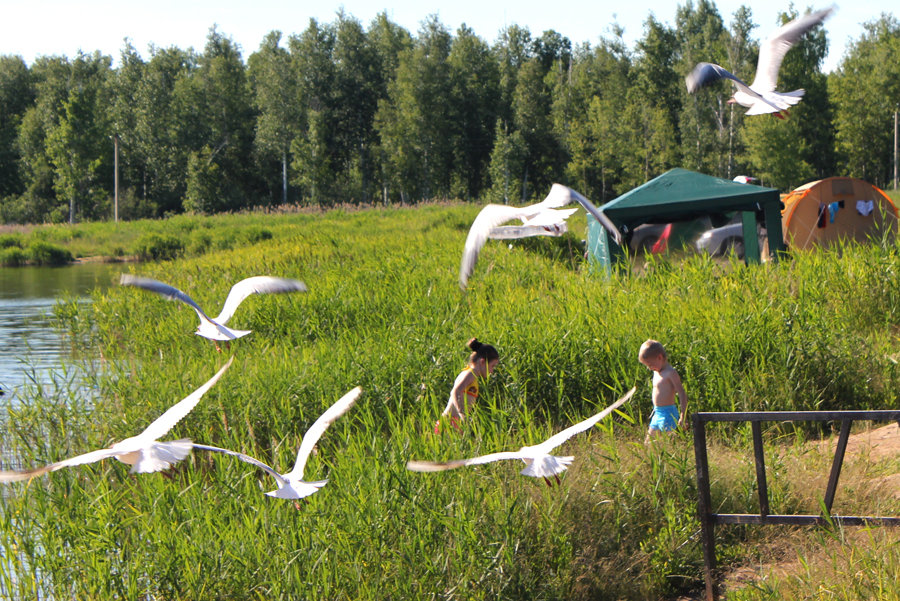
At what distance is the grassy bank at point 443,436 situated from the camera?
4023mm

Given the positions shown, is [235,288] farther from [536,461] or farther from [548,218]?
[536,461]

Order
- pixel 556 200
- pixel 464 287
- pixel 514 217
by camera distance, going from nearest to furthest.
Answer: pixel 464 287
pixel 514 217
pixel 556 200

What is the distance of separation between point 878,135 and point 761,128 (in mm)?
11190

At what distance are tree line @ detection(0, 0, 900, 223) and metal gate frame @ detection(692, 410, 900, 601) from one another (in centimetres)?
4429

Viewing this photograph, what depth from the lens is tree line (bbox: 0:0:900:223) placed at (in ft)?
160

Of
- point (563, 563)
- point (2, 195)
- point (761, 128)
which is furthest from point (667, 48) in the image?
point (563, 563)

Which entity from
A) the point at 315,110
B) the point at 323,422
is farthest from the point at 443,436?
the point at 315,110

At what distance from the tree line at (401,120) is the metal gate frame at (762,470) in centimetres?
4429

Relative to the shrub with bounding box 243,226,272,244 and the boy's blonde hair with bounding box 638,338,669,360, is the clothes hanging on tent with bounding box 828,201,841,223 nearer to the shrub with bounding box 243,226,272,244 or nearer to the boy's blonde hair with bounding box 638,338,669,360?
the boy's blonde hair with bounding box 638,338,669,360

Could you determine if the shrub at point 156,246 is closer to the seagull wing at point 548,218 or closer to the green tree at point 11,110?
Answer: the seagull wing at point 548,218

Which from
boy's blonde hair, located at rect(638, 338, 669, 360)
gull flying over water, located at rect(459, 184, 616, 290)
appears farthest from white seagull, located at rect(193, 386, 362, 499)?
boy's blonde hair, located at rect(638, 338, 669, 360)

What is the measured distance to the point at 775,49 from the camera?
20.5 ft

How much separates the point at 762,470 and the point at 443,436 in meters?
2.06

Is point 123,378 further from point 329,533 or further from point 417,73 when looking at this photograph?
point 417,73
